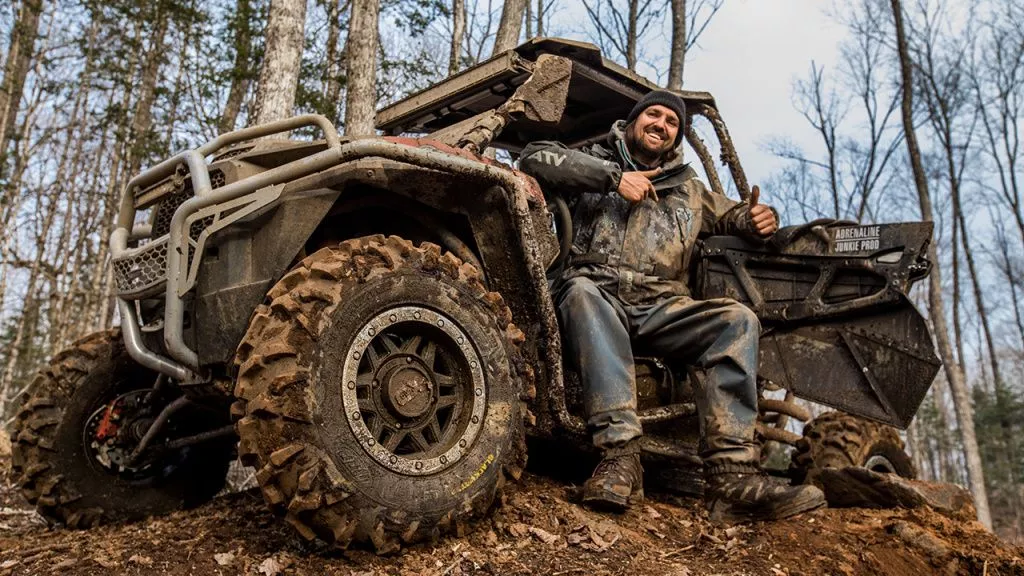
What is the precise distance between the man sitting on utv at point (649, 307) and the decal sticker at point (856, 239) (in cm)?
38

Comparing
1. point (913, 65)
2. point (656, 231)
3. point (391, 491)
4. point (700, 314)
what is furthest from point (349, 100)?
point (913, 65)

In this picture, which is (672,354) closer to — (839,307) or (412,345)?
(839,307)

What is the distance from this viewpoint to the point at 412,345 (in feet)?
8.89

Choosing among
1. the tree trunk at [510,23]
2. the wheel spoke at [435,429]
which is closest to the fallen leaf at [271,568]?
the wheel spoke at [435,429]

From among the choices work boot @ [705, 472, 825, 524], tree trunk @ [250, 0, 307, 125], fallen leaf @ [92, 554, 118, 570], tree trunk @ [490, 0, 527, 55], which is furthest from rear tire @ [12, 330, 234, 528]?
tree trunk @ [490, 0, 527, 55]

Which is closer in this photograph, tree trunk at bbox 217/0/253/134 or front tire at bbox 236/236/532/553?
front tire at bbox 236/236/532/553

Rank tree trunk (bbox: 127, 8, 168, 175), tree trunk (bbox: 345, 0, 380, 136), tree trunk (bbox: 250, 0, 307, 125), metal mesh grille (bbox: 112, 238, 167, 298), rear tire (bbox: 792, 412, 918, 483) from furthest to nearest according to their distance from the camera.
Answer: tree trunk (bbox: 127, 8, 168, 175), tree trunk (bbox: 345, 0, 380, 136), tree trunk (bbox: 250, 0, 307, 125), rear tire (bbox: 792, 412, 918, 483), metal mesh grille (bbox: 112, 238, 167, 298)

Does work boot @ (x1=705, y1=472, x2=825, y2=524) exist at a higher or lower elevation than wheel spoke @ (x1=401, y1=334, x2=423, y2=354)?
lower

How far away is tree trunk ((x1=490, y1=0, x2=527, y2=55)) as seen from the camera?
10.2 m

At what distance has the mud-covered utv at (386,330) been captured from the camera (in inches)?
94.8

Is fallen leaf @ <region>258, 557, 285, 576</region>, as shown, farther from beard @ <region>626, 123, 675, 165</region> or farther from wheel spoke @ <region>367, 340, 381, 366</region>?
beard @ <region>626, 123, 675, 165</region>

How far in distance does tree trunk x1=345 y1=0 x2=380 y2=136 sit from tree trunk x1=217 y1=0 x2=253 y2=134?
5.07 metres

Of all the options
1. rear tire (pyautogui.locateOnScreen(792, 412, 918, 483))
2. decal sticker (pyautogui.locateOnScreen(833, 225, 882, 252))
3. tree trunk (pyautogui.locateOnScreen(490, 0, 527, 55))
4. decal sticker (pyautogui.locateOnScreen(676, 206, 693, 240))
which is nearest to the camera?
decal sticker (pyautogui.locateOnScreen(676, 206, 693, 240))

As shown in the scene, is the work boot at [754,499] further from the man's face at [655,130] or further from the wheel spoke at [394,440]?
the man's face at [655,130]
